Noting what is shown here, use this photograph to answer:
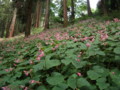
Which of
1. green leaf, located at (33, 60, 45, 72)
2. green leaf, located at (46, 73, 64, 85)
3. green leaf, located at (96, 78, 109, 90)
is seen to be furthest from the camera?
green leaf, located at (33, 60, 45, 72)

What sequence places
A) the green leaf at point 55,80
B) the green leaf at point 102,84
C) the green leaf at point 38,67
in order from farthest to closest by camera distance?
the green leaf at point 38,67 → the green leaf at point 55,80 → the green leaf at point 102,84

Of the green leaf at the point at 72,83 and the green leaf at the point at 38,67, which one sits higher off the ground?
the green leaf at the point at 38,67

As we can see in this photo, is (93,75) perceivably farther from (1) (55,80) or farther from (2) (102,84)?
(1) (55,80)

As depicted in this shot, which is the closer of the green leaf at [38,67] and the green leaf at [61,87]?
the green leaf at [61,87]

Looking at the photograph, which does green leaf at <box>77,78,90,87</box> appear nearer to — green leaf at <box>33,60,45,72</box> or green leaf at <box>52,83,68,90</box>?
green leaf at <box>52,83,68,90</box>

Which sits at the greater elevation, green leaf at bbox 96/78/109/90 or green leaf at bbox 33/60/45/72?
green leaf at bbox 33/60/45/72

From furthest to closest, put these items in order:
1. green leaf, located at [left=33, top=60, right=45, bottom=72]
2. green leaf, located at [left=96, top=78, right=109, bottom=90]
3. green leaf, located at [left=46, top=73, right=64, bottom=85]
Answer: green leaf, located at [left=33, top=60, right=45, bottom=72] < green leaf, located at [left=46, top=73, right=64, bottom=85] < green leaf, located at [left=96, top=78, right=109, bottom=90]

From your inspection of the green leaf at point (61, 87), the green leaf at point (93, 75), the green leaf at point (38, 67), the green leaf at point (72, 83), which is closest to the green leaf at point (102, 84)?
the green leaf at point (93, 75)

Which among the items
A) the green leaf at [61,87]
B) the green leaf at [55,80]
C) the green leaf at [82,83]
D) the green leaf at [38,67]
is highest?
the green leaf at [38,67]

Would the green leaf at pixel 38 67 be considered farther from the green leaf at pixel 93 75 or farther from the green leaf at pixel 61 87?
the green leaf at pixel 93 75

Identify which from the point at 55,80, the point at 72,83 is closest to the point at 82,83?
the point at 72,83

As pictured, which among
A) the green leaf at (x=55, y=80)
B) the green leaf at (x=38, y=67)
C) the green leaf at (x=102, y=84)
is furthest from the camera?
the green leaf at (x=38, y=67)

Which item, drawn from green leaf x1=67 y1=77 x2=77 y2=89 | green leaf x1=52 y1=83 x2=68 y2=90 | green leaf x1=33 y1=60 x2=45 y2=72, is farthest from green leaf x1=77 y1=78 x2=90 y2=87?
green leaf x1=33 y1=60 x2=45 y2=72

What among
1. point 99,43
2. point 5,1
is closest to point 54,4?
point 5,1
